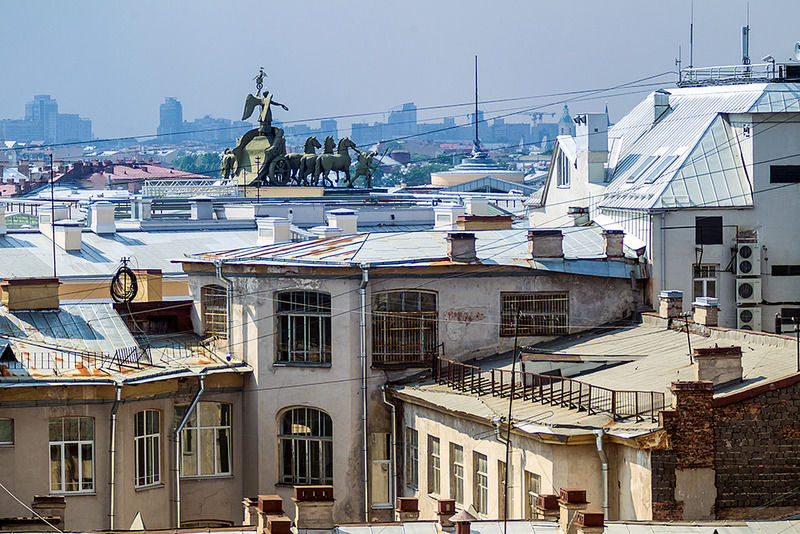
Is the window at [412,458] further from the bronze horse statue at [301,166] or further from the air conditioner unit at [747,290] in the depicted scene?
the bronze horse statue at [301,166]

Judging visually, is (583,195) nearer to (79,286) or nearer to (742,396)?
(79,286)

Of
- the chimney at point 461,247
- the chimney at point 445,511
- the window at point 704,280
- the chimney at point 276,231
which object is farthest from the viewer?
the chimney at point 276,231

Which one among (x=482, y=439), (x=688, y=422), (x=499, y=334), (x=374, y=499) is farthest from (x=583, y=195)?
(x=688, y=422)

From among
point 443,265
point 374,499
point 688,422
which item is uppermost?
point 443,265

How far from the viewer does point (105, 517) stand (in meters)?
42.3

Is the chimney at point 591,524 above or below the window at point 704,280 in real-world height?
below

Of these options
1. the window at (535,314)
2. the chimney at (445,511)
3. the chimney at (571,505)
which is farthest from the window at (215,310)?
the chimney at (571,505)

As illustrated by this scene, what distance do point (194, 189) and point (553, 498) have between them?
52818 millimetres

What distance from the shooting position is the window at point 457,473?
40.6 meters

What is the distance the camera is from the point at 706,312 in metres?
43.3

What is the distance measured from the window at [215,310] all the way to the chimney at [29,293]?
3967 millimetres

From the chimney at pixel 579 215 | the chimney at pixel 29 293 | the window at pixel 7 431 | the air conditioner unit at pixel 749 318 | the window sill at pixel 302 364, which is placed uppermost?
the chimney at pixel 579 215

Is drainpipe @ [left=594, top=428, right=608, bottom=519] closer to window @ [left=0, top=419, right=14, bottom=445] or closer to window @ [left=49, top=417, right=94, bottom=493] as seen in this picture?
window @ [left=49, top=417, right=94, bottom=493]

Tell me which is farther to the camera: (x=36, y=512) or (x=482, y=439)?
(x=482, y=439)
